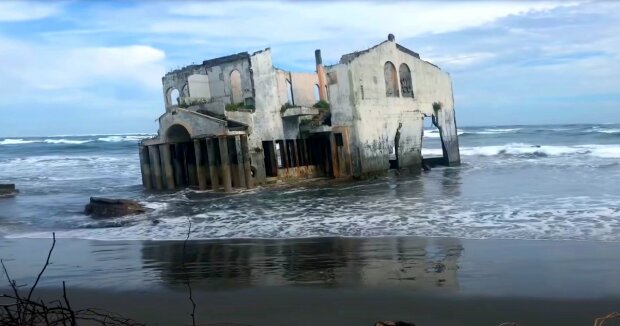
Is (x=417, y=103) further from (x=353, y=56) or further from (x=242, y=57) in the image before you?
(x=242, y=57)

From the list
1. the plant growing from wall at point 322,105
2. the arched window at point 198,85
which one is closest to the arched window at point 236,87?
the arched window at point 198,85

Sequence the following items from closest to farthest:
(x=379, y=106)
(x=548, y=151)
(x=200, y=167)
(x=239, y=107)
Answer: (x=200, y=167), (x=239, y=107), (x=379, y=106), (x=548, y=151)

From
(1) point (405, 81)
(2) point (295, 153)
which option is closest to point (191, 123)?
(2) point (295, 153)

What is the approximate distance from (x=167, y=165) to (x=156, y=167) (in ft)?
2.11

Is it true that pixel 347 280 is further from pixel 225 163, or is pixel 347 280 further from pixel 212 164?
pixel 212 164

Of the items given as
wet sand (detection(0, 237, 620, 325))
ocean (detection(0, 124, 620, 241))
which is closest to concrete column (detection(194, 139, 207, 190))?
ocean (detection(0, 124, 620, 241))

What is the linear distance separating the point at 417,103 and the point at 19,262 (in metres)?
20.8

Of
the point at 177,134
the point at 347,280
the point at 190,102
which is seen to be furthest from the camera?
the point at 177,134

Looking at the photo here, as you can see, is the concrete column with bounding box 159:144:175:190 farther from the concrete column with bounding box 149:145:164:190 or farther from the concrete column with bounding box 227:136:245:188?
the concrete column with bounding box 227:136:245:188

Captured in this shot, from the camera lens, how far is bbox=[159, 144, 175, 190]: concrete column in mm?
24453

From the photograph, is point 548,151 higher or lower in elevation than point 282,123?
lower

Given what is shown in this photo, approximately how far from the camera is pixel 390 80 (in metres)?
26.4

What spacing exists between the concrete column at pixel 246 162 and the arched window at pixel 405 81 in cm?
859

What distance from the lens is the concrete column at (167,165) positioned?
963 inches
